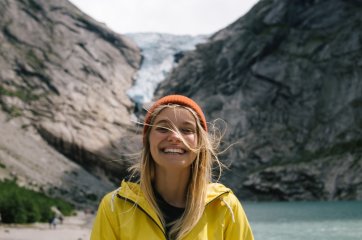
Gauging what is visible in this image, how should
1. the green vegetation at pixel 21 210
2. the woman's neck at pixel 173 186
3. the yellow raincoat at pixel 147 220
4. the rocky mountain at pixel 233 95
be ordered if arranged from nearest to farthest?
the yellow raincoat at pixel 147 220
the woman's neck at pixel 173 186
the green vegetation at pixel 21 210
the rocky mountain at pixel 233 95

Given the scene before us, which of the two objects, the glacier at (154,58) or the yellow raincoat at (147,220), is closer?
the yellow raincoat at (147,220)

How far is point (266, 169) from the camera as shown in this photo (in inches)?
3745

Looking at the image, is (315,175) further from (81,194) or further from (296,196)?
(81,194)

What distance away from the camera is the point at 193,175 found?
14.1 ft

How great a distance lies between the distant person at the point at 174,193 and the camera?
4.00m

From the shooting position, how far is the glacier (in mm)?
121125

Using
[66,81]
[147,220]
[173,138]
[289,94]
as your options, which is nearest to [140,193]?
[147,220]

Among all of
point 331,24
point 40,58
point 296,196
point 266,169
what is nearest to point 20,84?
point 40,58

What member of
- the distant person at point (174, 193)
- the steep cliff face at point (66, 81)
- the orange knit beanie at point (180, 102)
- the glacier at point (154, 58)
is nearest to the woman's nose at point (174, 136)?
the distant person at point (174, 193)

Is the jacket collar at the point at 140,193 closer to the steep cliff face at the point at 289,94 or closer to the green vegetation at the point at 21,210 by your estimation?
the green vegetation at the point at 21,210

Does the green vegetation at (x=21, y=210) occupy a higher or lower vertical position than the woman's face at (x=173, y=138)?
lower

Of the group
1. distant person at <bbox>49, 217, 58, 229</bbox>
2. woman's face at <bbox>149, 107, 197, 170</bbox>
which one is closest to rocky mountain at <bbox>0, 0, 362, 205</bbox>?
distant person at <bbox>49, 217, 58, 229</bbox>

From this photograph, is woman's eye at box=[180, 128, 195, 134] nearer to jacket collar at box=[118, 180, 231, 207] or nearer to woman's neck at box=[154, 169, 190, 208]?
woman's neck at box=[154, 169, 190, 208]

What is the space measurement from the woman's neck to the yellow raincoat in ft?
0.98
